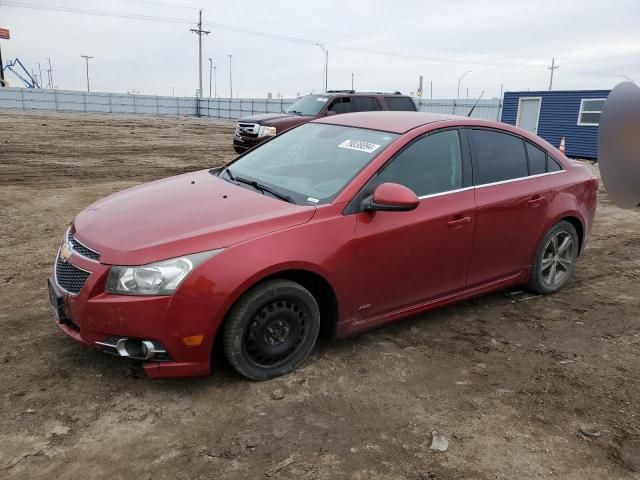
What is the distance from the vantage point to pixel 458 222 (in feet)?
13.3

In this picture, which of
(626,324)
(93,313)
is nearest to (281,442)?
(93,313)

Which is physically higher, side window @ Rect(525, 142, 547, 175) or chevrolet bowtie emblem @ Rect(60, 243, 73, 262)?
side window @ Rect(525, 142, 547, 175)

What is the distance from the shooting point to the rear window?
1357 cm

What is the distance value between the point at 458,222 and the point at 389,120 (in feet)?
3.29

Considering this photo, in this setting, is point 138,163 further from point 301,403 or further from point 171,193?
point 301,403

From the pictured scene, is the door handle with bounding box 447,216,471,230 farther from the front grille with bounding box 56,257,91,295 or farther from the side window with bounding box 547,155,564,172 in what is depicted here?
the front grille with bounding box 56,257,91,295

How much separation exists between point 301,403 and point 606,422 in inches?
69.8

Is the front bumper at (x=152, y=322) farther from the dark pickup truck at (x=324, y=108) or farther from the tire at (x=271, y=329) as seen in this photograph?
the dark pickup truck at (x=324, y=108)

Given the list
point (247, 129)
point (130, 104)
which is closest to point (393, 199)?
point (247, 129)

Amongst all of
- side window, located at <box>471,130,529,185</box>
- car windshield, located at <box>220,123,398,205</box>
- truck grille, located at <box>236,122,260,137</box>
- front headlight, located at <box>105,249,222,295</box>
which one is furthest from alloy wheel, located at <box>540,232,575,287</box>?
truck grille, located at <box>236,122,260,137</box>

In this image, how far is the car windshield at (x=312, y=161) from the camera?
3760 millimetres

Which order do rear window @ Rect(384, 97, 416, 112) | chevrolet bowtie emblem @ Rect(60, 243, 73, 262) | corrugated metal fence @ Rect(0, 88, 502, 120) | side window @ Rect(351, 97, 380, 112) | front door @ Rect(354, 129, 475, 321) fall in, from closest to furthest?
chevrolet bowtie emblem @ Rect(60, 243, 73, 262), front door @ Rect(354, 129, 475, 321), side window @ Rect(351, 97, 380, 112), rear window @ Rect(384, 97, 416, 112), corrugated metal fence @ Rect(0, 88, 502, 120)

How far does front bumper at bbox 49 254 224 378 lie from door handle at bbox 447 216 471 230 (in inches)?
Answer: 72.9

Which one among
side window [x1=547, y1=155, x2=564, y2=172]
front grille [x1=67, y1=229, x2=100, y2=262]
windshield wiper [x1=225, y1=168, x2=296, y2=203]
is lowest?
front grille [x1=67, y1=229, x2=100, y2=262]
